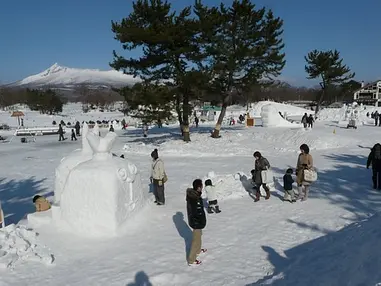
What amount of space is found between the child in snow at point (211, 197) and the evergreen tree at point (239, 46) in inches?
513

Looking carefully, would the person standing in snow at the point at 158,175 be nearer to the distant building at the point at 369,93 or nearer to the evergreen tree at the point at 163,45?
the evergreen tree at the point at 163,45

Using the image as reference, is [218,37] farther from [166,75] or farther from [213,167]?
[213,167]

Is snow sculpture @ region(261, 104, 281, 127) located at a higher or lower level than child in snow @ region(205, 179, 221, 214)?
higher

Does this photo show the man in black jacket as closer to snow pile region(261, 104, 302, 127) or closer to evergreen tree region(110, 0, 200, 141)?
evergreen tree region(110, 0, 200, 141)

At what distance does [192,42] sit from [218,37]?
1.91 meters

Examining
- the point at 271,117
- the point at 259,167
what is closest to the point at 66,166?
the point at 259,167

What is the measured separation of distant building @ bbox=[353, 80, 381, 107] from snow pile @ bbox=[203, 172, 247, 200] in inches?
2856

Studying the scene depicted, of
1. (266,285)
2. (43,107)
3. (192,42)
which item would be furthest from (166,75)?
(43,107)

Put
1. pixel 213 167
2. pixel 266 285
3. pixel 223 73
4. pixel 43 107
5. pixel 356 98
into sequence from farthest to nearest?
pixel 356 98
pixel 43 107
pixel 223 73
pixel 213 167
pixel 266 285

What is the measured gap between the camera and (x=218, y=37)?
843 inches

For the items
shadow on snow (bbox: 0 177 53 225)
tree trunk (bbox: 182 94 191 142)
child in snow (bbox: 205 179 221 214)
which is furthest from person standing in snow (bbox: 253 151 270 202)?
tree trunk (bbox: 182 94 191 142)

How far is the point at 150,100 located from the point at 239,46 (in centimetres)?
695

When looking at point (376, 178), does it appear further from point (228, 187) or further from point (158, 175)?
point (158, 175)

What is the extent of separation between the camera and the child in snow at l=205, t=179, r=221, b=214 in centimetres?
859
